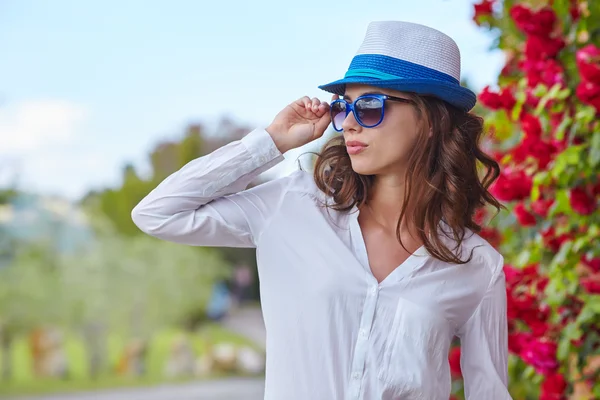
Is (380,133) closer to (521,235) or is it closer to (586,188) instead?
(586,188)

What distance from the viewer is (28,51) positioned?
10.9 metres

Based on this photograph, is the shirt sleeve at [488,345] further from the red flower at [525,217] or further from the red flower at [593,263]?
the red flower at [525,217]

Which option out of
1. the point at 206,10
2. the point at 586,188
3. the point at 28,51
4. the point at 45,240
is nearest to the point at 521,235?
the point at 586,188

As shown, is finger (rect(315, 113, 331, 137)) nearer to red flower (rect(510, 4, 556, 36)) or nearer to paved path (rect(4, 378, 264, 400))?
red flower (rect(510, 4, 556, 36))

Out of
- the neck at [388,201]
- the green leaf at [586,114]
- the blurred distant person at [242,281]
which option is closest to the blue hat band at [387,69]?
the neck at [388,201]

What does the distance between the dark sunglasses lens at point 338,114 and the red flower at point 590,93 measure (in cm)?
79

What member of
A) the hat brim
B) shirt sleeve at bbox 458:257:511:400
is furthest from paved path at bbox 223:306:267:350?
the hat brim

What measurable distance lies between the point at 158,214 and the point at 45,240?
8356mm

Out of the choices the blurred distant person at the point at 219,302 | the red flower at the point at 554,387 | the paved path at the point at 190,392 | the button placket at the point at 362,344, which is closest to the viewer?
the button placket at the point at 362,344

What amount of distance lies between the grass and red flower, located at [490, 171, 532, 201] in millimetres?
7943

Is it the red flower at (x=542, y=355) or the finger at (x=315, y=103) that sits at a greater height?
the finger at (x=315, y=103)

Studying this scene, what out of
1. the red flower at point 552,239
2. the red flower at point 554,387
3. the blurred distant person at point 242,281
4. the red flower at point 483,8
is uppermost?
the red flower at point 483,8

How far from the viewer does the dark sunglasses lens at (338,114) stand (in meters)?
1.52

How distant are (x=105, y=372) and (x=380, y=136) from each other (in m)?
8.83
